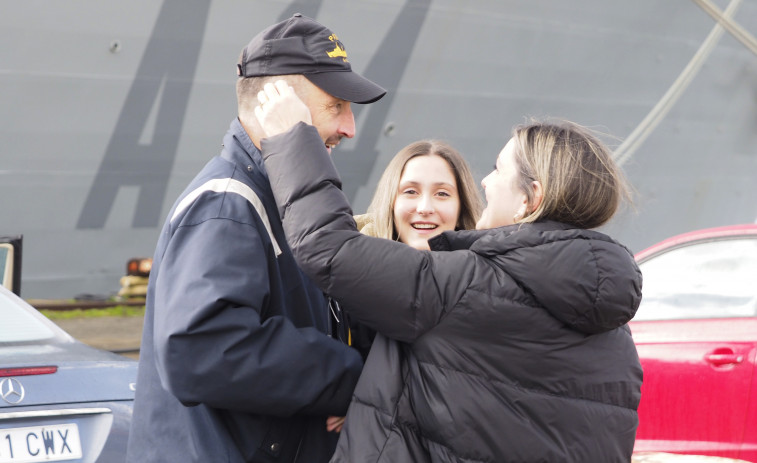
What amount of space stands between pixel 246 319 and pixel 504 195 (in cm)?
59

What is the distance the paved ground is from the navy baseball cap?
6255 mm

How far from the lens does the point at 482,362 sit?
1.65m

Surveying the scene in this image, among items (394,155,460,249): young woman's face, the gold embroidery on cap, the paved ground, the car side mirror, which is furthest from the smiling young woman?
the paved ground

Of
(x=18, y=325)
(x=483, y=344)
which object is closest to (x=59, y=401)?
(x=18, y=325)

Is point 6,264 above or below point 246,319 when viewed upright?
below

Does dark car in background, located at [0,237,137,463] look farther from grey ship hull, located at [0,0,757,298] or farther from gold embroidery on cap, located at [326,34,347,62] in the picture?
grey ship hull, located at [0,0,757,298]

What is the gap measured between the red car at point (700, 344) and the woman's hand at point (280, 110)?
9.92 feet

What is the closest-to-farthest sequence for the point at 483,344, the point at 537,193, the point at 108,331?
the point at 483,344 < the point at 537,193 < the point at 108,331

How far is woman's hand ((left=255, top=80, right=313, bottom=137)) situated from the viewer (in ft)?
6.16

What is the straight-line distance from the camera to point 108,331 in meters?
8.33

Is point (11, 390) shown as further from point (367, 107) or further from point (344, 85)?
point (367, 107)

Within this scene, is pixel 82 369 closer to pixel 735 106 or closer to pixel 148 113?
pixel 148 113

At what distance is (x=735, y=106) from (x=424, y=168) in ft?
34.3

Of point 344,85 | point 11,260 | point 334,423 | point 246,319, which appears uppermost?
point 344,85
